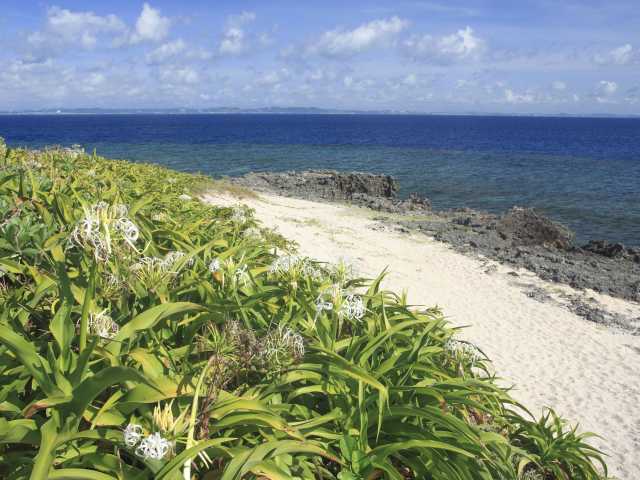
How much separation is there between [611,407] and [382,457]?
665 centimetres

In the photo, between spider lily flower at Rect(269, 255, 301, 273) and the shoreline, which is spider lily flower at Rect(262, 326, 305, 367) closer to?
spider lily flower at Rect(269, 255, 301, 273)

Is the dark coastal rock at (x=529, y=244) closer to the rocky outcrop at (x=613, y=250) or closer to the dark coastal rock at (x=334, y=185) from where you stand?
the rocky outcrop at (x=613, y=250)

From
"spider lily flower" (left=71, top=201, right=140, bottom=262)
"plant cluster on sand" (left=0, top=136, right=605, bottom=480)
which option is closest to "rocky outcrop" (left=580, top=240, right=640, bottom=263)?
"plant cluster on sand" (left=0, top=136, right=605, bottom=480)

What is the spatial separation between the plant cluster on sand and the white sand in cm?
397

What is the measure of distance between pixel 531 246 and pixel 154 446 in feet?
60.1

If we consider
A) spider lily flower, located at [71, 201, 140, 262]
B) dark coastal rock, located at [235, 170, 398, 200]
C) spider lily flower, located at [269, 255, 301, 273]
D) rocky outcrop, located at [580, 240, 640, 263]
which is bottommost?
rocky outcrop, located at [580, 240, 640, 263]

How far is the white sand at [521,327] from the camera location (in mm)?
7125

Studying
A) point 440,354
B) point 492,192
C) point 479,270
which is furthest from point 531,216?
point 440,354

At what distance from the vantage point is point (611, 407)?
23.9 ft

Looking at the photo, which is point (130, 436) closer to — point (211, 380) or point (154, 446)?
point (154, 446)

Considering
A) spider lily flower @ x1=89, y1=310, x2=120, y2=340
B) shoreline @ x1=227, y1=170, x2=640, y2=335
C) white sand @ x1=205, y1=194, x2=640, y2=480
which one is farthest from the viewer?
shoreline @ x1=227, y1=170, x2=640, y2=335

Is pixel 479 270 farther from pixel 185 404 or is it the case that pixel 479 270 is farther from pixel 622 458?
pixel 185 404

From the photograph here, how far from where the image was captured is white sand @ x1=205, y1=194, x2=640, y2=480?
281 inches

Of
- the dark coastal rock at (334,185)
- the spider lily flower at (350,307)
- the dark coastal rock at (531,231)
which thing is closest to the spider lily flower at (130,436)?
the spider lily flower at (350,307)
